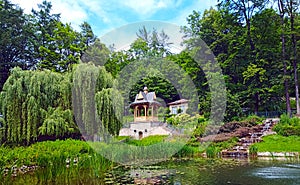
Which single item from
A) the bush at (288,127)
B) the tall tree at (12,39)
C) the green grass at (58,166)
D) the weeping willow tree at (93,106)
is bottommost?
the green grass at (58,166)

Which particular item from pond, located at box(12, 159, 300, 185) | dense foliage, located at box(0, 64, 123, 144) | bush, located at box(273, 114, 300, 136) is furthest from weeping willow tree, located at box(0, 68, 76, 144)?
bush, located at box(273, 114, 300, 136)

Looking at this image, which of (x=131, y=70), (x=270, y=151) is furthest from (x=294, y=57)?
(x=131, y=70)

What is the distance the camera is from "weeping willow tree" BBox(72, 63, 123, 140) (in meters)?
11.7

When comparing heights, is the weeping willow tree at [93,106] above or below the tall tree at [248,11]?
below

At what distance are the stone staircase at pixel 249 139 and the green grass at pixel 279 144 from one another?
1.48 feet

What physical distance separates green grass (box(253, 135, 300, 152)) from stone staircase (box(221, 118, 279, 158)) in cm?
45

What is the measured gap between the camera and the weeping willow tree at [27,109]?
11.0 m

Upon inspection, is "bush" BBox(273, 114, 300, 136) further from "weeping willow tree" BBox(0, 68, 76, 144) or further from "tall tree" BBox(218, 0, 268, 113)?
"weeping willow tree" BBox(0, 68, 76, 144)

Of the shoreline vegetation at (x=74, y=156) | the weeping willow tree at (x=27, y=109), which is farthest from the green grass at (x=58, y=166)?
the weeping willow tree at (x=27, y=109)

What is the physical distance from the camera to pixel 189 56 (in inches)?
901

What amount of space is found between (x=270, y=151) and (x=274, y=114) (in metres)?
7.40

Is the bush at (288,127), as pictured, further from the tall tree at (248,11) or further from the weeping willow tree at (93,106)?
the weeping willow tree at (93,106)

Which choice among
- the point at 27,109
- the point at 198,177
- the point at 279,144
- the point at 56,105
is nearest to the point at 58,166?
the point at 198,177

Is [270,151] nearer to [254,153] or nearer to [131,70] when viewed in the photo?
[254,153]
